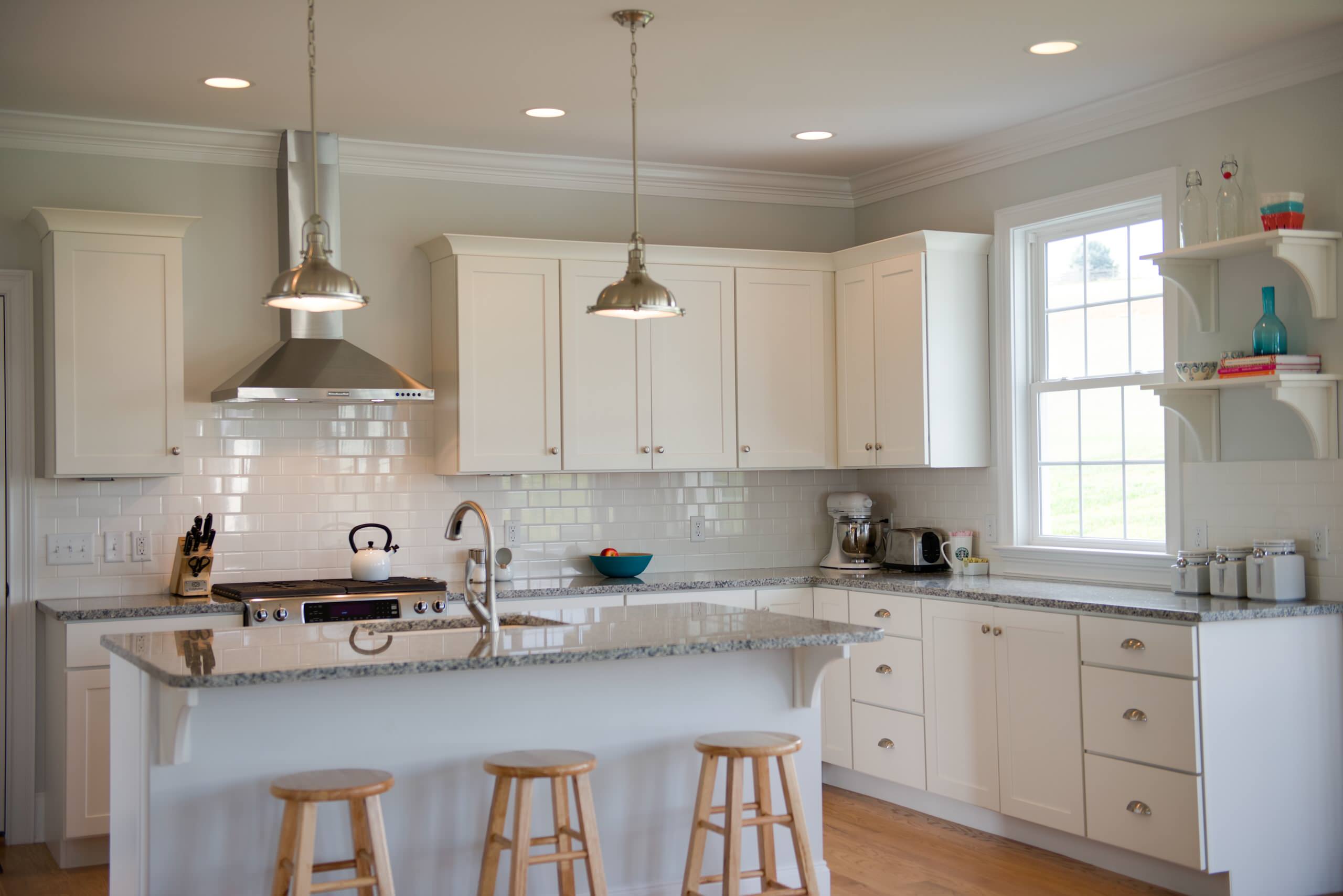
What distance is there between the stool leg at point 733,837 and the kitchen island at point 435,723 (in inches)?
12.8

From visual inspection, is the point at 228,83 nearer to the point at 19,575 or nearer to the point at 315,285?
the point at 315,285

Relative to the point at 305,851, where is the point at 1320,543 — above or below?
above

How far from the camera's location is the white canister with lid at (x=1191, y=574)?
4.12m

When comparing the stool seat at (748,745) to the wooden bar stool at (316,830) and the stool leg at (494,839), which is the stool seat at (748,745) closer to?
the stool leg at (494,839)

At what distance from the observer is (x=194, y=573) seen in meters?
4.63

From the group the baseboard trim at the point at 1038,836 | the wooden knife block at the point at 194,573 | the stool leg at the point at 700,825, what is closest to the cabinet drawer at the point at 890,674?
the baseboard trim at the point at 1038,836

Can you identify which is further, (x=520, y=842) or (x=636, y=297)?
(x=636, y=297)

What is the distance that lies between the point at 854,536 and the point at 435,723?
2.96 metres

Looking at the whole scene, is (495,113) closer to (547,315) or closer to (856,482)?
(547,315)

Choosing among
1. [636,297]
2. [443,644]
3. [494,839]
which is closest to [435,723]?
[443,644]

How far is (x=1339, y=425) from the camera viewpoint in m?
3.92

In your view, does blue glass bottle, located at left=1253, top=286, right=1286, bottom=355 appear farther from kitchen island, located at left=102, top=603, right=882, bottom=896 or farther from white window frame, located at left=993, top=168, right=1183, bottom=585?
kitchen island, located at left=102, top=603, right=882, bottom=896

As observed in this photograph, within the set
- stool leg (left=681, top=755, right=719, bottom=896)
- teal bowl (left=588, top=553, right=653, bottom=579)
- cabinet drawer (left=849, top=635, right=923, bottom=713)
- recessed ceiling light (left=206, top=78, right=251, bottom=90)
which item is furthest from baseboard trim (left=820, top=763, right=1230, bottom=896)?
recessed ceiling light (left=206, top=78, right=251, bottom=90)

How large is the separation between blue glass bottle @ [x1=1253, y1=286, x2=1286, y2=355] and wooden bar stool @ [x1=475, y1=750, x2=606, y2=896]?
2.55 meters
